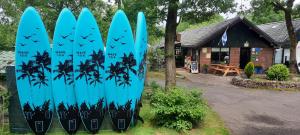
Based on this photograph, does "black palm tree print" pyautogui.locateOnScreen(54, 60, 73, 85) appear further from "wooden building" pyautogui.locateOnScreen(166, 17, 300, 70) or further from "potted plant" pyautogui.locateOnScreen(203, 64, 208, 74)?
"potted plant" pyautogui.locateOnScreen(203, 64, 208, 74)

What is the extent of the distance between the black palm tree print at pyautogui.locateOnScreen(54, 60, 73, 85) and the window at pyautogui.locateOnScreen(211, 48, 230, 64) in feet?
51.2

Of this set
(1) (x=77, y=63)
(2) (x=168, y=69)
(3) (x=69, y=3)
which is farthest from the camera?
(3) (x=69, y=3)

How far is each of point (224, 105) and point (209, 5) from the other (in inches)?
148

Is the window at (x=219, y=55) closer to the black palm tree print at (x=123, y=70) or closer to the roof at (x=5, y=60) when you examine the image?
the roof at (x=5, y=60)

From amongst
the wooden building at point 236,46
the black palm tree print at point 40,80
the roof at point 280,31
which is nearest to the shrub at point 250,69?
the wooden building at point 236,46

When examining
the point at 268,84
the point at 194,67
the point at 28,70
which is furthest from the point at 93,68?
the point at 194,67

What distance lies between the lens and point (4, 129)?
7016 millimetres

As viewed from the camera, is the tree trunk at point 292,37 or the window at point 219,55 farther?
the window at point 219,55

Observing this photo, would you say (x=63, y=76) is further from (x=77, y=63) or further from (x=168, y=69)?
(x=168, y=69)

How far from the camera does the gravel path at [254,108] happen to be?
7.73m

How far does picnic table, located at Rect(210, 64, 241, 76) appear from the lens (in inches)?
758

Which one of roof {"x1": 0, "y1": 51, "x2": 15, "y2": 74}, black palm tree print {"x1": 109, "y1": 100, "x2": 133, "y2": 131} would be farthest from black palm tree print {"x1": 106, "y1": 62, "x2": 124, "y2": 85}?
roof {"x1": 0, "y1": 51, "x2": 15, "y2": 74}

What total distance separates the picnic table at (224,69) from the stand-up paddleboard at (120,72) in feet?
43.6

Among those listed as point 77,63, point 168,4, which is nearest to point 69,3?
point 168,4
